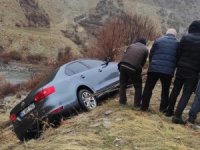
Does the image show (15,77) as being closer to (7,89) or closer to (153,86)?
(7,89)

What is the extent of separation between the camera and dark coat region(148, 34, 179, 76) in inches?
424

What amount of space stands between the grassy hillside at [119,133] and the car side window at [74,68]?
149 centimetres

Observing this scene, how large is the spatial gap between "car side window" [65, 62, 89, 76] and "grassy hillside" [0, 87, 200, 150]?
149 cm

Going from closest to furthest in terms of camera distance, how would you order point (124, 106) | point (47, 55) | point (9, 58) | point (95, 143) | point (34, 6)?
point (95, 143)
point (124, 106)
point (9, 58)
point (47, 55)
point (34, 6)

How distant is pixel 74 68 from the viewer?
43.2 feet

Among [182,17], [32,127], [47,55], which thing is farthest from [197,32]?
[182,17]

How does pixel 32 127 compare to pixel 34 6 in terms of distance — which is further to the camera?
pixel 34 6

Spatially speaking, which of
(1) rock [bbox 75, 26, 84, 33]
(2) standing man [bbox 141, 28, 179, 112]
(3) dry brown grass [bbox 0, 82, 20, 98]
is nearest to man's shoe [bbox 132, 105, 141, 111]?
(2) standing man [bbox 141, 28, 179, 112]

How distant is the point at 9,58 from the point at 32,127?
202 feet

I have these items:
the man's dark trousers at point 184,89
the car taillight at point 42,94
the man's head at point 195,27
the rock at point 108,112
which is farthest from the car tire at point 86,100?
the man's head at point 195,27

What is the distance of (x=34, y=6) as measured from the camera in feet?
384

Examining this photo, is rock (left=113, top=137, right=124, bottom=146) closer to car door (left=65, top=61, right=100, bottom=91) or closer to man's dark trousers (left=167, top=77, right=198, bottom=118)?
man's dark trousers (left=167, top=77, right=198, bottom=118)

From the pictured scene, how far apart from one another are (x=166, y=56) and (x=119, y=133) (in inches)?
92.3

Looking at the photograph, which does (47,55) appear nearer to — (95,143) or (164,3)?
(95,143)
